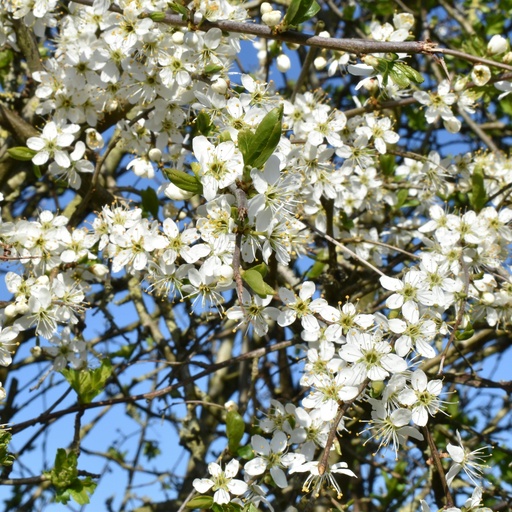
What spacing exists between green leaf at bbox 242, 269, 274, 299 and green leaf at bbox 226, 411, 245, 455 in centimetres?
71

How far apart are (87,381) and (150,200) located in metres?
0.64

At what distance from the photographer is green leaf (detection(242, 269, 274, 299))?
1.53 meters

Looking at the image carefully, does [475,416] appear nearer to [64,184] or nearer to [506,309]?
[506,309]

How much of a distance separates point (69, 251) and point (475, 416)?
2.45 meters

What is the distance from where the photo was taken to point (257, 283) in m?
1.55

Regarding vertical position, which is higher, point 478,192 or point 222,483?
point 478,192

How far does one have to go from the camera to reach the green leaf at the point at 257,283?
1.53m

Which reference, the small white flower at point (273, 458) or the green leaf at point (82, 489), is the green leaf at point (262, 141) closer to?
the small white flower at point (273, 458)

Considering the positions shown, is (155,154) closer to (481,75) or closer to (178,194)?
(178,194)

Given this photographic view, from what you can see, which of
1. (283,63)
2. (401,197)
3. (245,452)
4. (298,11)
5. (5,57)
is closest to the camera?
(298,11)

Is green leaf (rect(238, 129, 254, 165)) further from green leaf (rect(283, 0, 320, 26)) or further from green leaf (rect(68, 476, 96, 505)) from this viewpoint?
green leaf (rect(68, 476, 96, 505))

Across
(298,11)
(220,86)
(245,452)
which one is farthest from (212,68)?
(245,452)

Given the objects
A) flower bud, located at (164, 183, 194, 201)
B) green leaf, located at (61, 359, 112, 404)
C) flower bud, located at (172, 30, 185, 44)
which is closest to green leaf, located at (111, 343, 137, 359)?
green leaf, located at (61, 359, 112, 404)

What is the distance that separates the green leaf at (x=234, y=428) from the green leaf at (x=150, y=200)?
29.5 inches
